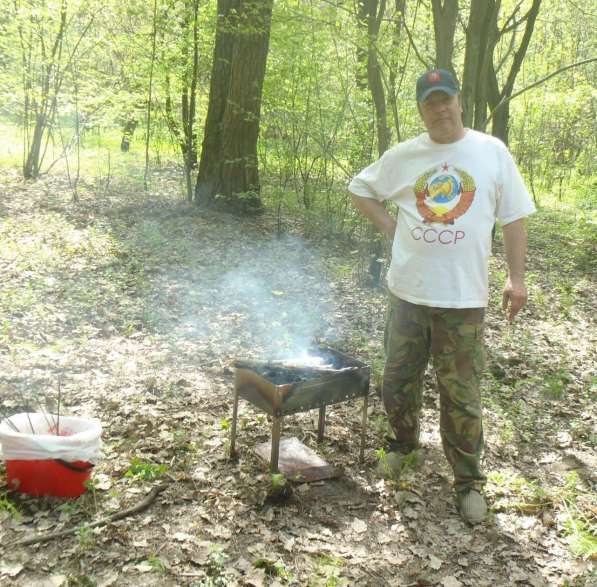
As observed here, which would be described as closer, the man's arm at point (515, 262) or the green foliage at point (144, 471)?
the man's arm at point (515, 262)

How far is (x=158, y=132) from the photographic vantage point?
13.8 meters

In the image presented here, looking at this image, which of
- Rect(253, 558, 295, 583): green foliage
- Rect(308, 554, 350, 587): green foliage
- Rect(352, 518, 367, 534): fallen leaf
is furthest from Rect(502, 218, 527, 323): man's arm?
Rect(253, 558, 295, 583): green foliage

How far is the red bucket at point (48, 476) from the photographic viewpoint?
3.36 meters

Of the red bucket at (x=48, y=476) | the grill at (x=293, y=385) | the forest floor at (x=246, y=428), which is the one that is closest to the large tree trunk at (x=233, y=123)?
the forest floor at (x=246, y=428)

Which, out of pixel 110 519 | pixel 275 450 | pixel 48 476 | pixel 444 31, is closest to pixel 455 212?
pixel 275 450

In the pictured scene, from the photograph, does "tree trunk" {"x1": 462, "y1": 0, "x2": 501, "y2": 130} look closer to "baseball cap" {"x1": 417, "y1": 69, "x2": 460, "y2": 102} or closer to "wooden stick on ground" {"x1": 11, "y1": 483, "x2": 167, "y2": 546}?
"baseball cap" {"x1": 417, "y1": 69, "x2": 460, "y2": 102}

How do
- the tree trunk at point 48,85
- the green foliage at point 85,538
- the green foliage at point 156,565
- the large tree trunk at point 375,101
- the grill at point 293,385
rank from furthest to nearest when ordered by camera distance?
the tree trunk at point 48,85 < the large tree trunk at point 375,101 < the grill at point 293,385 < the green foliage at point 85,538 < the green foliage at point 156,565

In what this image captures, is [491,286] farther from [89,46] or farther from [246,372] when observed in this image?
[89,46]

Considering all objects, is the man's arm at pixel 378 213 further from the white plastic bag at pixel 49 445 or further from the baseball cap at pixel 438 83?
the white plastic bag at pixel 49 445

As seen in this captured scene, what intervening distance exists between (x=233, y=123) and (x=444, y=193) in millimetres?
8012

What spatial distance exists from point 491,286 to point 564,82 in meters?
12.6

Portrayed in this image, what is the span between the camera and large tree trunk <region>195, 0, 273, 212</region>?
10.3 metres

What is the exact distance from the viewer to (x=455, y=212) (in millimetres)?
3279

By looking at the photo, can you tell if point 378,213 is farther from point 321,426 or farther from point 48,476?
point 48,476
